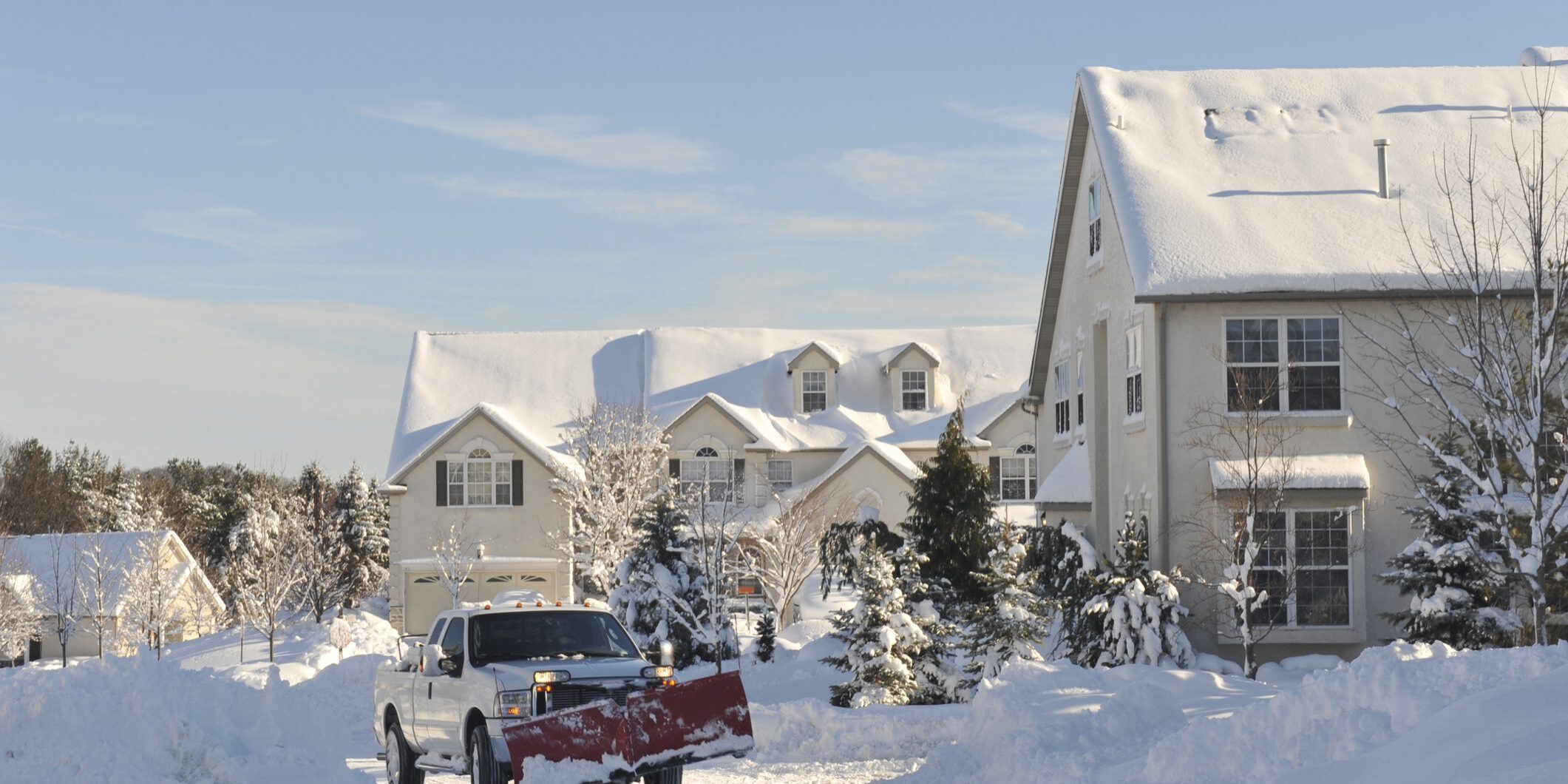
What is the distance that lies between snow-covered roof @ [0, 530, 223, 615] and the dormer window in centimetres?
3480

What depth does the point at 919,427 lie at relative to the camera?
52.3 metres

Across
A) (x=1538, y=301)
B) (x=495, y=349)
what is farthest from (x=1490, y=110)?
(x=495, y=349)

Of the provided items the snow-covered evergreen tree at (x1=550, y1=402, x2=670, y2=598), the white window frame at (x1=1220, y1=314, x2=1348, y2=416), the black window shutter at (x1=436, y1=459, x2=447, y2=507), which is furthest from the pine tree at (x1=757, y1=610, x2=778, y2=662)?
the black window shutter at (x1=436, y1=459, x2=447, y2=507)

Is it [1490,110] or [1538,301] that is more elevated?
[1490,110]

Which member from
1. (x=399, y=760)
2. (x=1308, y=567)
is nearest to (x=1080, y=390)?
(x=1308, y=567)

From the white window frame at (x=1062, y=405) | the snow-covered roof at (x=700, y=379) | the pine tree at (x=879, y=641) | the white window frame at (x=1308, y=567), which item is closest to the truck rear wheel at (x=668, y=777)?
the pine tree at (x=879, y=641)

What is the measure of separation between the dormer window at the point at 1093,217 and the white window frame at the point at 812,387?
24.6 m

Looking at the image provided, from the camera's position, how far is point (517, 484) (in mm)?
49781

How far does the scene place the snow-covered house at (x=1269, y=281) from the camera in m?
23.5

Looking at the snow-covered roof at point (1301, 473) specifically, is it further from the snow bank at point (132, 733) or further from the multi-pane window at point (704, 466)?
the multi-pane window at point (704, 466)

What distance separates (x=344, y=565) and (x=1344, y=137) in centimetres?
4424

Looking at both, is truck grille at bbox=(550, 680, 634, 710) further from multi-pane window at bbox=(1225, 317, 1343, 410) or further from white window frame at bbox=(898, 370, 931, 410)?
white window frame at bbox=(898, 370, 931, 410)

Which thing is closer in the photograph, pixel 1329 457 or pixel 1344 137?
pixel 1329 457

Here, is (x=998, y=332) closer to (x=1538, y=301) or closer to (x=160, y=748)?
(x=1538, y=301)
